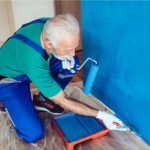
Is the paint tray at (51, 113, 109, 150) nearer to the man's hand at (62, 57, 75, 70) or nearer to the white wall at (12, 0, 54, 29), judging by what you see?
the man's hand at (62, 57, 75, 70)

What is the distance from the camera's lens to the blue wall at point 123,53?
114 cm

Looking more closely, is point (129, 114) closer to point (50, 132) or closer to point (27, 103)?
point (50, 132)

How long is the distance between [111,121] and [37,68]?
543 mm

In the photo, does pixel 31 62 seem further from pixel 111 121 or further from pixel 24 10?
pixel 24 10

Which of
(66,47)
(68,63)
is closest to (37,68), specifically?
(66,47)

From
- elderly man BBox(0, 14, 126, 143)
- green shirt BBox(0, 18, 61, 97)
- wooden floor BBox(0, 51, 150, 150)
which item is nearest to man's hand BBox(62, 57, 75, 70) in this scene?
elderly man BBox(0, 14, 126, 143)

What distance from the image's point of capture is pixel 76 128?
1462 millimetres

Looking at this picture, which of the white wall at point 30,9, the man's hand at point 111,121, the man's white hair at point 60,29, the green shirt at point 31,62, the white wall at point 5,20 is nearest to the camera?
the man's white hair at point 60,29

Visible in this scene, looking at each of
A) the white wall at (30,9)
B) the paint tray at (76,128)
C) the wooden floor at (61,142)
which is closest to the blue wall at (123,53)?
the wooden floor at (61,142)

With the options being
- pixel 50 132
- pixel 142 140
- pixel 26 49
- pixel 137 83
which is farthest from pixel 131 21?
pixel 50 132

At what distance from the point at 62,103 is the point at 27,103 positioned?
32 centimetres

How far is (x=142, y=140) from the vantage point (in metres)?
1.41

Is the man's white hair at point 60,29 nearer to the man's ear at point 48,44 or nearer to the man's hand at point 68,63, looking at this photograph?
the man's ear at point 48,44

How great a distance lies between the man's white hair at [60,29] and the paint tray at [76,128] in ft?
1.88
